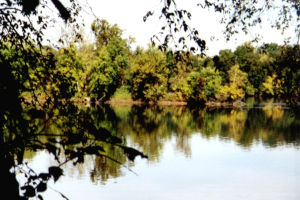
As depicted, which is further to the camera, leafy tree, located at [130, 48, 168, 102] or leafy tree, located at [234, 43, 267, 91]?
leafy tree, located at [234, 43, 267, 91]

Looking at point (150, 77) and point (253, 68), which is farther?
point (253, 68)

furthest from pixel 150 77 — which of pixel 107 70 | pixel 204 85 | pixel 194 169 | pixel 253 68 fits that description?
pixel 194 169

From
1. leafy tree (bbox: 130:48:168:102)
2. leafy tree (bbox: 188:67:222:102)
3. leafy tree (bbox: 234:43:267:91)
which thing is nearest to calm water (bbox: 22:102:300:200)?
leafy tree (bbox: 188:67:222:102)

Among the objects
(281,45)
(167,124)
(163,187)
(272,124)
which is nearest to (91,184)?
(163,187)

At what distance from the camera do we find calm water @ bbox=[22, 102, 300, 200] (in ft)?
43.1

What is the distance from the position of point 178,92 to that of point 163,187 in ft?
139

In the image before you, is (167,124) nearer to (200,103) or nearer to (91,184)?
(91,184)

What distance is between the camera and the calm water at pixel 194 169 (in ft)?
43.1

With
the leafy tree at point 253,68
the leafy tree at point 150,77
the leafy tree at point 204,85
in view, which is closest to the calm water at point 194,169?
the leafy tree at point 204,85

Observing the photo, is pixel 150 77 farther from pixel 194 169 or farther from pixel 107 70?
pixel 194 169

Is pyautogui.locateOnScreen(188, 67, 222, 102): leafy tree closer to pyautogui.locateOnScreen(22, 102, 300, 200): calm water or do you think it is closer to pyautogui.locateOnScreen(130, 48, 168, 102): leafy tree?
pyautogui.locateOnScreen(130, 48, 168, 102): leafy tree

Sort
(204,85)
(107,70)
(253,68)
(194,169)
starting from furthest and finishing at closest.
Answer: (253,68), (107,70), (204,85), (194,169)

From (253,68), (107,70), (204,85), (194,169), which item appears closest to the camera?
(194,169)

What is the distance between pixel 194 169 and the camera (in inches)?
652
